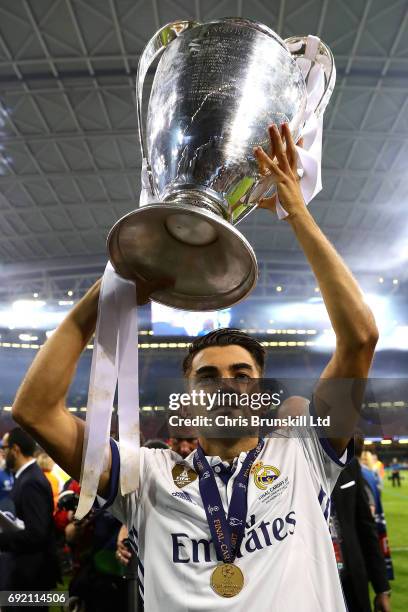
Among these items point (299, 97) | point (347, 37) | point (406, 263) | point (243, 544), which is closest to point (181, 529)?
point (243, 544)

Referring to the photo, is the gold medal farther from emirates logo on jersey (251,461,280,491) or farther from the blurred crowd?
the blurred crowd

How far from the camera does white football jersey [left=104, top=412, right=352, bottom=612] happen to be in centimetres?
92

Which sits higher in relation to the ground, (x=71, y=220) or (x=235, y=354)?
(x=71, y=220)

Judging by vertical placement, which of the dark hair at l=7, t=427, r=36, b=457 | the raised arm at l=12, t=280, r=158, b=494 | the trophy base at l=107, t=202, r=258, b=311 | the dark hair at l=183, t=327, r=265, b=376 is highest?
the dark hair at l=7, t=427, r=36, b=457

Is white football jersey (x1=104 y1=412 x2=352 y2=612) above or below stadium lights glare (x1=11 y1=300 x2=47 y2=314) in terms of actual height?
below

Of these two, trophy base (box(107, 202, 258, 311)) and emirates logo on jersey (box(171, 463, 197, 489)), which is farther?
emirates logo on jersey (box(171, 463, 197, 489))

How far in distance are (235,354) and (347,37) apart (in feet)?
22.4

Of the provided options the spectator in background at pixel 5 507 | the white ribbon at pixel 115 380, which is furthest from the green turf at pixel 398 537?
the white ribbon at pixel 115 380

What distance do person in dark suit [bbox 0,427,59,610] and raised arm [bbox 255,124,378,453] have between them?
225 centimetres

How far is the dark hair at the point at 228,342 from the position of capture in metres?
1.15

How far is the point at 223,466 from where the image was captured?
43.2 inches

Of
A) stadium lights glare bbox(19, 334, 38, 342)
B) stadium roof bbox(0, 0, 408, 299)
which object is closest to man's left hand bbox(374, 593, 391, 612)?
stadium roof bbox(0, 0, 408, 299)

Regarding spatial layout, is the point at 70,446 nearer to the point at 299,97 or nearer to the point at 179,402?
the point at 179,402

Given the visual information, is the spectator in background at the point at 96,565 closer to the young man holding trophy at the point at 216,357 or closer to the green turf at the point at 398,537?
the young man holding trophy at the point at 216,357
